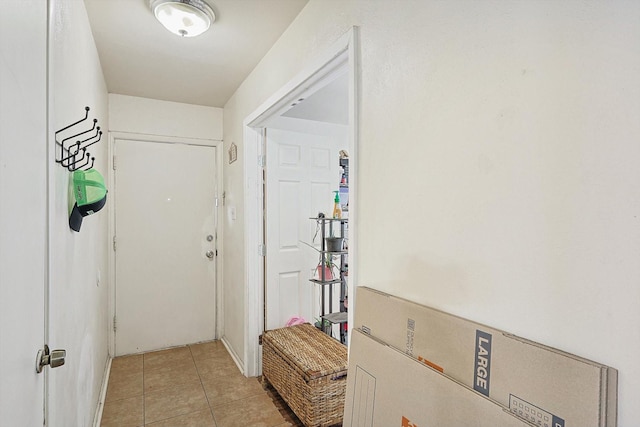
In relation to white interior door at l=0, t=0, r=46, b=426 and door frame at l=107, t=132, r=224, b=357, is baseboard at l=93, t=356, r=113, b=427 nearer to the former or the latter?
door frame at l=107, t=132, r=224, b=357

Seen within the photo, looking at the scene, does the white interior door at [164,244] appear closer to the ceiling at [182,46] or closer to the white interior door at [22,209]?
the ceiling at [182,46]

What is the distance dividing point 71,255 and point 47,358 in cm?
62

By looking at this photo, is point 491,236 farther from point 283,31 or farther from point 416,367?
point 283,31

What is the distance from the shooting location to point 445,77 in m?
0.97

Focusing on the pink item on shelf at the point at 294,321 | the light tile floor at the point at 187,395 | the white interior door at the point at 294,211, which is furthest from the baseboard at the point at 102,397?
the pink item on shelf at the point at 294,321

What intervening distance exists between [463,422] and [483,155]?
662mm

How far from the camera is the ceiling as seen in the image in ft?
5.90

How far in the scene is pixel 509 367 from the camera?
778 millimetres

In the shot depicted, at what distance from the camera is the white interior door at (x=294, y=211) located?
276cm

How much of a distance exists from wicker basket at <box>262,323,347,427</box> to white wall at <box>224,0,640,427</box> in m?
1.01

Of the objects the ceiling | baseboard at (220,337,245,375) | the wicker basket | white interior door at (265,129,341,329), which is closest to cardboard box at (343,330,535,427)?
the wicker basket

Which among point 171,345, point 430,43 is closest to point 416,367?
point 430,43

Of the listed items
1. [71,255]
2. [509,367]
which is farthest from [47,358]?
[509,367]

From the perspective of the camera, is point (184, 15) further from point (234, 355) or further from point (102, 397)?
point (234, 355)
